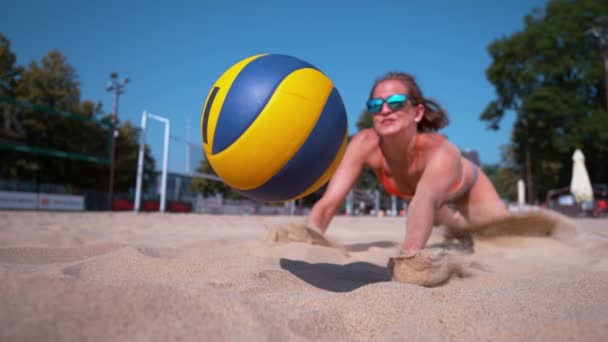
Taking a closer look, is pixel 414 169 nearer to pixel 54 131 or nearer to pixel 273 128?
pixel 273 128

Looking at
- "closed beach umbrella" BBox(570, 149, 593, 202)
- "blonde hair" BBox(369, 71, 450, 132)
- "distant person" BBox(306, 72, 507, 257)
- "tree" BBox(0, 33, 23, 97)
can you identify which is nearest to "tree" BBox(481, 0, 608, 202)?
"closed beach umbrella" BBox(570, 149, 593, 202)

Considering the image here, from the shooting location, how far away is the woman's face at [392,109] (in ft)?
8.86

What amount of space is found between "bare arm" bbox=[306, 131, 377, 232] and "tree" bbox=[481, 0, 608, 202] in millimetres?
21822

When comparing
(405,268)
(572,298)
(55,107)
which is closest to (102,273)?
(405,268)

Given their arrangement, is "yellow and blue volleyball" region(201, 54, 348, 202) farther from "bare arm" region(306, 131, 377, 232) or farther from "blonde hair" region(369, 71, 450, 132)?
"bare arm" region(306, 131, 377, 232)

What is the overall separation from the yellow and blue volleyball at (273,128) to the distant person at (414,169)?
77 centimetres

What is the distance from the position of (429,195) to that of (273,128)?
1.18 m

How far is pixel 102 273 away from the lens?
1.88 meters

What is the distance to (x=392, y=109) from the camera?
107 inches

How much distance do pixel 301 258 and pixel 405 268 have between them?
0.90m

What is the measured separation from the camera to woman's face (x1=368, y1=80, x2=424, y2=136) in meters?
2.70

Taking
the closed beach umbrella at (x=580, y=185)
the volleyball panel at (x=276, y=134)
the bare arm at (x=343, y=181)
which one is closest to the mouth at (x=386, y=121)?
the bare arm at (x=343, y=181)

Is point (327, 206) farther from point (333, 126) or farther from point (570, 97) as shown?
point (570, 97)

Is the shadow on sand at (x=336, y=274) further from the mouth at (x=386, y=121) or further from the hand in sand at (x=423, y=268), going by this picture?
the mouth at (x=386, y=121)
